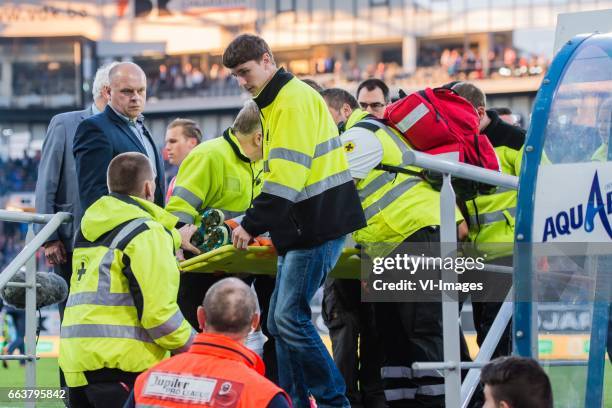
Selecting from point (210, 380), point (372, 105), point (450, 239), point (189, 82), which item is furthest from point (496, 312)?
point (189, 82)

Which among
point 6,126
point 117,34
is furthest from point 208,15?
point 6,126

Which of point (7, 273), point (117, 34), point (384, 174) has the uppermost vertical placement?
point (117, 34)

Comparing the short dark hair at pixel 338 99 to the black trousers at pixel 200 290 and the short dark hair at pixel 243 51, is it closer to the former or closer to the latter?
the black trousers at pixel 200 290

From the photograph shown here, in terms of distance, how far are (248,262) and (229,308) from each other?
223cm

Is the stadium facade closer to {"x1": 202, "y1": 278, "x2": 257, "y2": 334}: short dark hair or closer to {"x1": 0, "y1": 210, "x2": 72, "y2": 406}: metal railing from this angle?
{"x1": 0, "y1": 210, "x2": 72, "y2": 406}: metal railing

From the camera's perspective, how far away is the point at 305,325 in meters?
5.29

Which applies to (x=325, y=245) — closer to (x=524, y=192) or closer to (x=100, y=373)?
(x=100, y=373)

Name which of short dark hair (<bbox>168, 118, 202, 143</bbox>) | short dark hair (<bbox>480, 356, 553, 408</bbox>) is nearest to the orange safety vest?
short dark hair (<bbox>480, 356, 553, 408</bbox>)

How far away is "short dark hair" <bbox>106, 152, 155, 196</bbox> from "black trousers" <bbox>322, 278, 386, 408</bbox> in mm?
1866

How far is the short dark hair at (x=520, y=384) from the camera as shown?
10.9 feet

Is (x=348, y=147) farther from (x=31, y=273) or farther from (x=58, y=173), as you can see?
(x=58, y=173)

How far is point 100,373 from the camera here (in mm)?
4949

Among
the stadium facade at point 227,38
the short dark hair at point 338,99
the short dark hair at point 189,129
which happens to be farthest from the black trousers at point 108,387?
the stadium facade at point 227,38

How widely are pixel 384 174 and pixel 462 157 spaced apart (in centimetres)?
48
